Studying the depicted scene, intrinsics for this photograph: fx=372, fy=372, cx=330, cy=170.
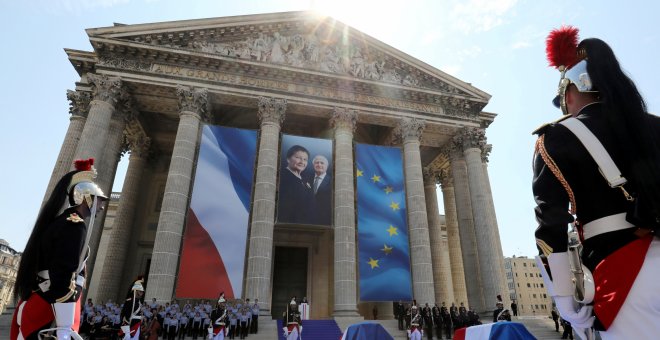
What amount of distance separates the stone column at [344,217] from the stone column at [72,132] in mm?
12602

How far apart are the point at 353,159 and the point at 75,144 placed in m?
14.0

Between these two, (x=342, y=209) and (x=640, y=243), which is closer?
(x=640, y=243)

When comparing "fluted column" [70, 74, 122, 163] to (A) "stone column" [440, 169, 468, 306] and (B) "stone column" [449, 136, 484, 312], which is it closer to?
(B) "stone column" [449, 136, 484, 312]

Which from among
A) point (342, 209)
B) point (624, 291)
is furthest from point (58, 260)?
point (342, 209)

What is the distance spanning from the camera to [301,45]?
21.1 m

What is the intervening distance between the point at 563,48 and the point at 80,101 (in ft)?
72.5

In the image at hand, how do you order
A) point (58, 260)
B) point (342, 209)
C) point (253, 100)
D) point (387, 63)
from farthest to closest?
1. point (387, 63)
2. point (253, 100)
3. point (342, 209)
4. point (58, 260)

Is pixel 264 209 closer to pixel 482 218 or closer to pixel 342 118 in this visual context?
pixel 342 118

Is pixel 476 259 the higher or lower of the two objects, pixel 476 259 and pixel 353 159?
the lower

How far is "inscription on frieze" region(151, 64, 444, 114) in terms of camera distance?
62.0 feet

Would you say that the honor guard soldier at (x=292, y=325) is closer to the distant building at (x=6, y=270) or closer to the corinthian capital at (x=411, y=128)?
the corinthian capital at (x=411, y=128)

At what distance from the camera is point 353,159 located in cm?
2058

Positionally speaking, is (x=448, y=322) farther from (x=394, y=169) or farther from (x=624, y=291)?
(x=624, y=291)

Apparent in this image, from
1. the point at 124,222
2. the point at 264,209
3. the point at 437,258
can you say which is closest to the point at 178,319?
the point at 264,209
